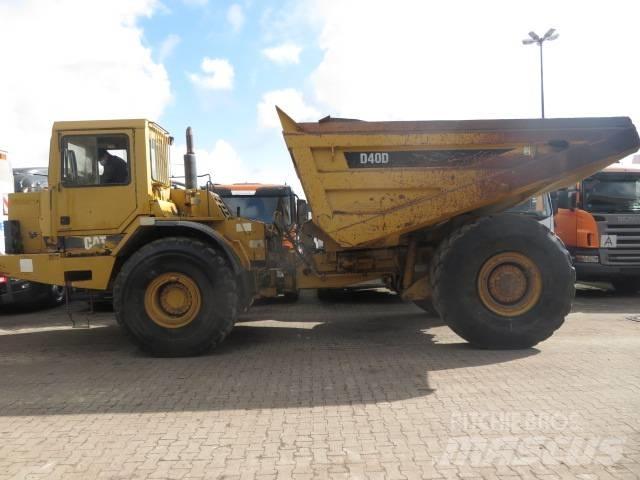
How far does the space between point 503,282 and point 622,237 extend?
18.6ft

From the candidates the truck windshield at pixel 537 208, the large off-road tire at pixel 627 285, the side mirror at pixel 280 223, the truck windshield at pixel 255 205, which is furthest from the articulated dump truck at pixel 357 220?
the large off-road tire at pixel 627 285

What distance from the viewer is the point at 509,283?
19.7ft

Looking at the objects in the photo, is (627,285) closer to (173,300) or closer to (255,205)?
(255,205)

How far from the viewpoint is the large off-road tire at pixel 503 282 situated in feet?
19.3

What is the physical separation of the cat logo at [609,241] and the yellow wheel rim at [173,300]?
8123mm

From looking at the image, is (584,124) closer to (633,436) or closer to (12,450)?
(633,436)

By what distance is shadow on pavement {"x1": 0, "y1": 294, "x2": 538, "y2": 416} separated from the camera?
4.46 meters

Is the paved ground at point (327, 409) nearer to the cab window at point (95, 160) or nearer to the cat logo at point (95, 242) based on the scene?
the cat logo at point (95, 242)

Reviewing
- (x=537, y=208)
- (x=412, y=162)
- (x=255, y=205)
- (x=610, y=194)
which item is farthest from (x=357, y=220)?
(x=610, y=194)

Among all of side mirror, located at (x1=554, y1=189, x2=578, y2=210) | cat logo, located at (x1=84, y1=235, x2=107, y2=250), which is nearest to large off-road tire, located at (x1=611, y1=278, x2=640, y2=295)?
side mirror, located at (x1=554, y1=189, x2=578, y2=210)

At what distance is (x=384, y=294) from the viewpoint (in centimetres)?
1077

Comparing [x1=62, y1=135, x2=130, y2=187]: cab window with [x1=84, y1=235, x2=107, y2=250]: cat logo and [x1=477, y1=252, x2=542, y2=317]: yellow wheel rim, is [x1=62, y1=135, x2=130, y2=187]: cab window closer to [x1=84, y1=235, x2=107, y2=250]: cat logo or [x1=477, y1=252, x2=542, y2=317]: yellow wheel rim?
[x1=84, y1=235, x2=107, y2=250]: cat logo

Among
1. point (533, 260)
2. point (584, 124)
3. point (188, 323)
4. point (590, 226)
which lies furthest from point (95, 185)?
point (590, 226)

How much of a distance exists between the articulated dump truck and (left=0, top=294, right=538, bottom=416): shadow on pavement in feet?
1.56
